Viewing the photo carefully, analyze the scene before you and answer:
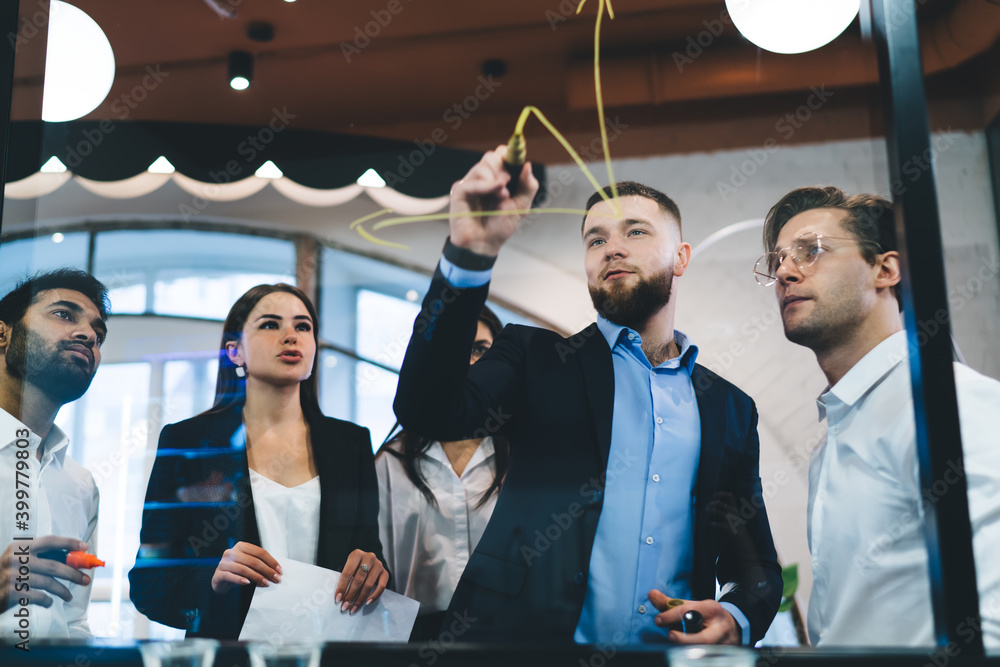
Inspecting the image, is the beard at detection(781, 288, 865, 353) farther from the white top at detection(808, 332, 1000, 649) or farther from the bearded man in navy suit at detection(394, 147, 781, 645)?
the bearded man in navy suit at detection(394, 147, 781, 645)

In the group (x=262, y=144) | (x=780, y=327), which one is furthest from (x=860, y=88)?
(x=262, y=144)

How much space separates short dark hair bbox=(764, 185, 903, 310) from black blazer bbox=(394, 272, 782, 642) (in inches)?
13.9

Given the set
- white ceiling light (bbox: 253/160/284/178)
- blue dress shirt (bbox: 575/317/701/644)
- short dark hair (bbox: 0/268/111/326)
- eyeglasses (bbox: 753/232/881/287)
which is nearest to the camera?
blue dress shirt (bbox: 575/317/701/644)

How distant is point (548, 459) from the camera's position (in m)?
1.65

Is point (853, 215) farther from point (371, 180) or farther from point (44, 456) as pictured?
point (44, 456)

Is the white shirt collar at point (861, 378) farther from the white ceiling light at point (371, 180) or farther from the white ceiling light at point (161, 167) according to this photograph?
the white ceiling light at point (161, 167)

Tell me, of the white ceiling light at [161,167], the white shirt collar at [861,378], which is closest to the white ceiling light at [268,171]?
the white ceiling light at [161,167]

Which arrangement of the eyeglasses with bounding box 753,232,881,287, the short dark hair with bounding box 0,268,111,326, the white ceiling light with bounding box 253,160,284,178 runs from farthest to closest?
the white ceiling light with bounding box 253,160,284,178
the short dark hair with bounding box 0,268,111,326
the eyeglasses with bounding box 753,232,881,287

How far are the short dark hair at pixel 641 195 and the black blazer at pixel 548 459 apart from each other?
284 mm

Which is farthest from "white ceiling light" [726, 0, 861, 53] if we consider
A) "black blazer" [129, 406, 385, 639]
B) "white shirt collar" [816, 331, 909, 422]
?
"black blazer" [129, 406, 385, 639]

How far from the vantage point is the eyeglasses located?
5.49 feet

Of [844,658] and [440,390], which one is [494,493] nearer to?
[440,390]

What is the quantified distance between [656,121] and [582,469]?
765 millimetres

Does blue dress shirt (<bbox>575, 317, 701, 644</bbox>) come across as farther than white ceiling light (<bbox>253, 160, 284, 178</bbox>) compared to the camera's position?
No
